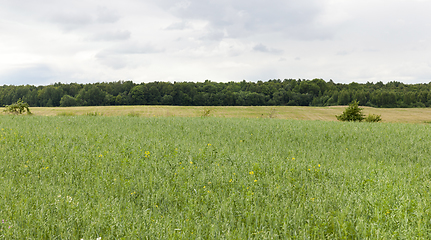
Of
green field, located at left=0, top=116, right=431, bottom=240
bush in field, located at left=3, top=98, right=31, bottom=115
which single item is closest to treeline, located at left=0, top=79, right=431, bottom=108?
bush in field, located at left=3, top=98, right=31, bottom=115

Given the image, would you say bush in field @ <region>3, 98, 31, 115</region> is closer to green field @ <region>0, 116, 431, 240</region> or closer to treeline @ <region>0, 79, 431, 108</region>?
green field @ <region>0, 116, 431, 240</region>

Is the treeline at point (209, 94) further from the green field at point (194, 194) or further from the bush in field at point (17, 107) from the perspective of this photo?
the green field at point (194, 194)

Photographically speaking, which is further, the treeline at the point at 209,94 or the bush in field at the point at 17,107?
the treeline at the point at 209,94

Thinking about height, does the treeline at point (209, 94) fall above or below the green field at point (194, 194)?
above

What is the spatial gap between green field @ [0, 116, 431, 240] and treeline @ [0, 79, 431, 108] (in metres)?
88.5

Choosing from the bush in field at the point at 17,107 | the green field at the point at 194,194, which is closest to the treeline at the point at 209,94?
the bush in field at the point at 17,107

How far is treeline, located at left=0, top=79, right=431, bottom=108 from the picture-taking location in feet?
287

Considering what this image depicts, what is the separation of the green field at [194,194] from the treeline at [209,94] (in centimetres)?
8853

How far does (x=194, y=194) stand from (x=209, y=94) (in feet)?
312

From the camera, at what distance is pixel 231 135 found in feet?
36.8

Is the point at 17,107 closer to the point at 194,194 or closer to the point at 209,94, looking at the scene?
the point at 194,194

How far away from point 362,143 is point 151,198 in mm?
9437

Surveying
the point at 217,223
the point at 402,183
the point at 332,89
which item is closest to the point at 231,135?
the point at 402,183

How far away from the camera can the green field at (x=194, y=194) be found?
3.52 m
